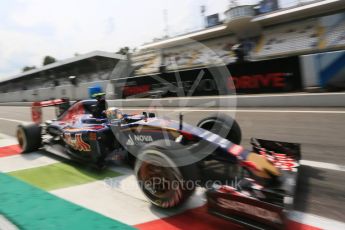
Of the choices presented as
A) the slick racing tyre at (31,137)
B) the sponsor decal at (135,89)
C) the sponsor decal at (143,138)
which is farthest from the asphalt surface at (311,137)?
the sponsor decal at (135,89)

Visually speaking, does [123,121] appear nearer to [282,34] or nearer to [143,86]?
[143,86]

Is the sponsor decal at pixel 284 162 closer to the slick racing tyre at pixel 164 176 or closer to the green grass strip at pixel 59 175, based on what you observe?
the slick racing tyre at pixel 164 176

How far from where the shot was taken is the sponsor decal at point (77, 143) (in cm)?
460

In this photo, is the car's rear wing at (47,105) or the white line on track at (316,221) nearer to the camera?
the white line on track at (316,221)

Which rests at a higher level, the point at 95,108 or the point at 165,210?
the point at 95,108

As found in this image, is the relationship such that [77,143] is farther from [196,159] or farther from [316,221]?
[316,221]

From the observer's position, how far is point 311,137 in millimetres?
5434

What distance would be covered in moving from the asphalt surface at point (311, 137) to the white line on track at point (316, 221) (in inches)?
3.0

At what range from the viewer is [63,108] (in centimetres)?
638

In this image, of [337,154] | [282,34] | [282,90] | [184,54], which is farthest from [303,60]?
[184,54]

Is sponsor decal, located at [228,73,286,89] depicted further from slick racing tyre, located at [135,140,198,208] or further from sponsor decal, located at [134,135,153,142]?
slick racing tyre, located at [135,140,198,208]

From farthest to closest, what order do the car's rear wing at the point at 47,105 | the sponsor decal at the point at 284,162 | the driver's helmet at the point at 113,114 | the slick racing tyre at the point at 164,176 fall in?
1. the car's rear wing at the point at 47,105
2. the driver's helmet at the point at 113,114
3. the sponsor decal at the point at 284,162
4. the slick racing tyre at the point at 164,176

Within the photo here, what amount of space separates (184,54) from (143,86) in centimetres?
1425

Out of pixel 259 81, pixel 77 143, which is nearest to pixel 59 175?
pixel 77 143
